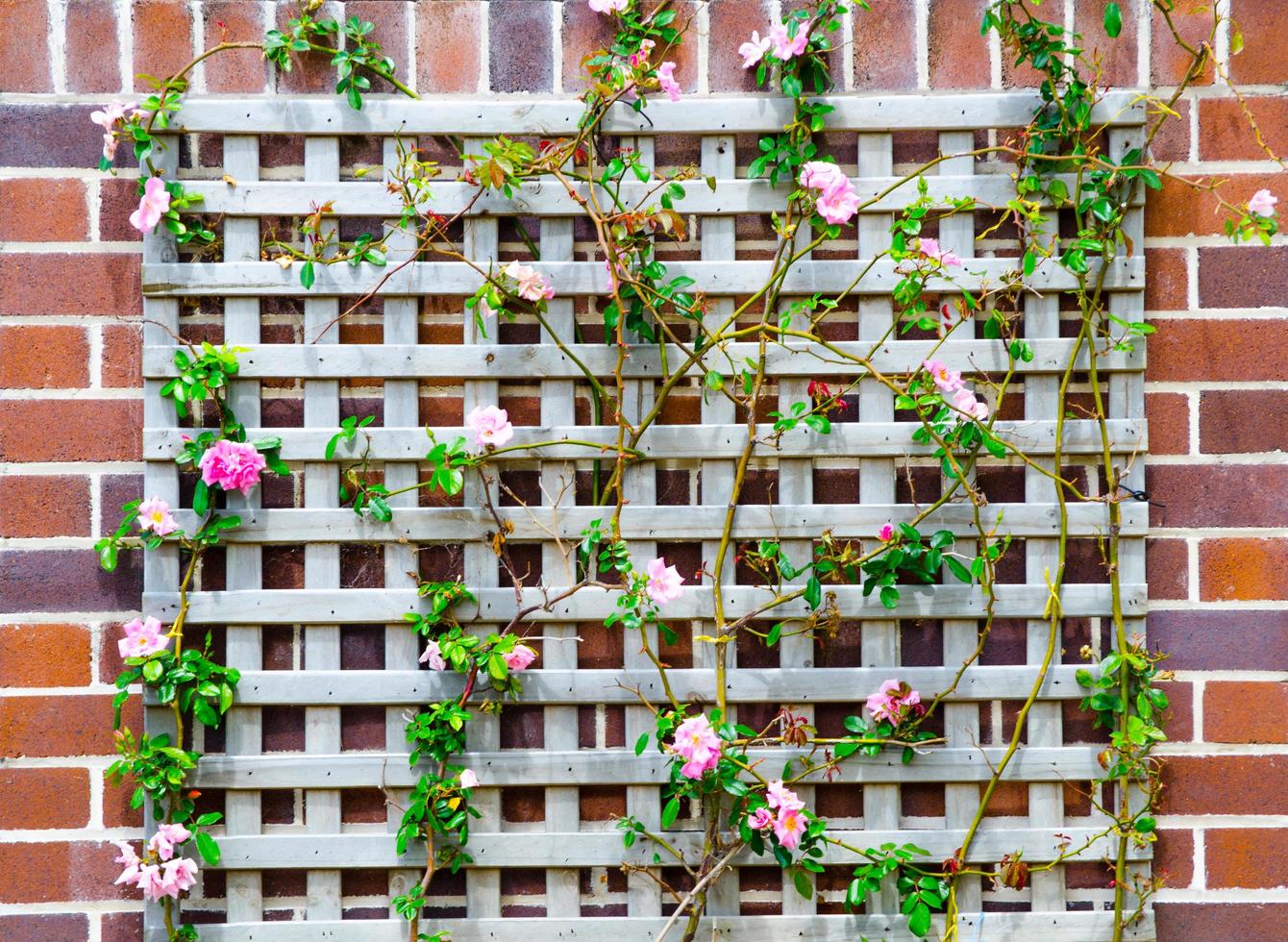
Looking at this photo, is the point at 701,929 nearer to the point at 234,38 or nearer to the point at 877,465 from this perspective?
the point at 877,465

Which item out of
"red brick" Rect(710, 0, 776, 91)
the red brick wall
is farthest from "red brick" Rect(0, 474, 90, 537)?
"red brick" Rect(710, 0, 776, 91)

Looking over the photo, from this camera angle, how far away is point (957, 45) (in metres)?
1.60

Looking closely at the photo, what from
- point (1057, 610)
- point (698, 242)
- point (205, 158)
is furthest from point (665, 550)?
point (205, 158)

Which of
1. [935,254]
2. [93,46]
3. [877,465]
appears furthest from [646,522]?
[93,46]

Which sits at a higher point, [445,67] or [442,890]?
[445,67]

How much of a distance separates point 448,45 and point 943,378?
966 mm

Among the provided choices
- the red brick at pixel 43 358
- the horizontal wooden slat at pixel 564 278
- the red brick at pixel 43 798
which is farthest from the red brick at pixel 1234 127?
the red brick at pixel 43 798

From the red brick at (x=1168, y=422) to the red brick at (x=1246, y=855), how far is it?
64 cm

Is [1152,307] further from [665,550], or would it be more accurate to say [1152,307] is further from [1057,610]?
[665,550]

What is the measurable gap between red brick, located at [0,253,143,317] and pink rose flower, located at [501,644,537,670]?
33.0 inches

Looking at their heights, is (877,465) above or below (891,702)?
above

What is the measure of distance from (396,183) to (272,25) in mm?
332

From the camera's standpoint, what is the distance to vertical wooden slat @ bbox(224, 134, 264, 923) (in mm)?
1559

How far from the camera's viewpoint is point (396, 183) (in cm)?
157
